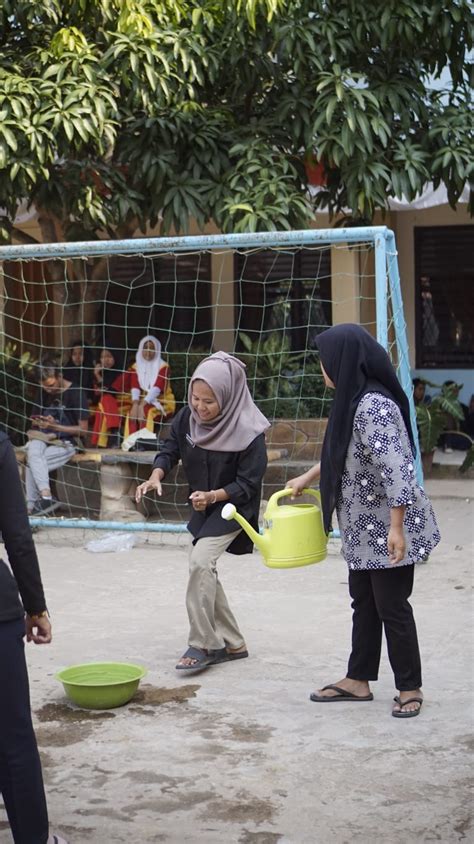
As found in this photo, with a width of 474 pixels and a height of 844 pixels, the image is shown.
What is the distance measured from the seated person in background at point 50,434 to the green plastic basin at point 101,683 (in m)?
4.07

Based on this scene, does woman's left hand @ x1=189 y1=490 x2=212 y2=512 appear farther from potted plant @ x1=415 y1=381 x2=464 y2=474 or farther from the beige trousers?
potted plant @ x1=415 y1=381 x2=464 y2=474

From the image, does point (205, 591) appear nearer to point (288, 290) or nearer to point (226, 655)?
point (226, 655)


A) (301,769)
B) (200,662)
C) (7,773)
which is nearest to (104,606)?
(200,662)

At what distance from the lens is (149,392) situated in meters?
9.92

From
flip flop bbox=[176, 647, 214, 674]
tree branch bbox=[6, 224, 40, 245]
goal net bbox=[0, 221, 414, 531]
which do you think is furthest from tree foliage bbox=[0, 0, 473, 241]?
flip flop bbox=[176, 647, 214, 674]

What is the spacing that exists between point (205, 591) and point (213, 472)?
552 mm

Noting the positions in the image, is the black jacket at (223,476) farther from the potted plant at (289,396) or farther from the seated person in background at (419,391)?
the seated person in background at (419,391)

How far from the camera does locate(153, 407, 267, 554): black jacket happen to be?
558cm

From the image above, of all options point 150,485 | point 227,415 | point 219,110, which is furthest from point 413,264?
point 150,485

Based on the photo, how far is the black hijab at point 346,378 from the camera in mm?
4695

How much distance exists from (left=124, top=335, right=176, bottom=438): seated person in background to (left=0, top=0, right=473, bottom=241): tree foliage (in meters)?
1.10

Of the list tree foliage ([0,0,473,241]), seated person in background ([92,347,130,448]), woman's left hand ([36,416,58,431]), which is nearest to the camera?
tree foliage ([0,0,473,241])

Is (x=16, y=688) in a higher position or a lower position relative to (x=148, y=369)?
lower

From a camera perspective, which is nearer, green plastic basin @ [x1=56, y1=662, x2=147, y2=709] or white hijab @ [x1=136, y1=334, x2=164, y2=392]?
green plastic basin @ [x1=56, y1=662, x2=147, y2=709]
